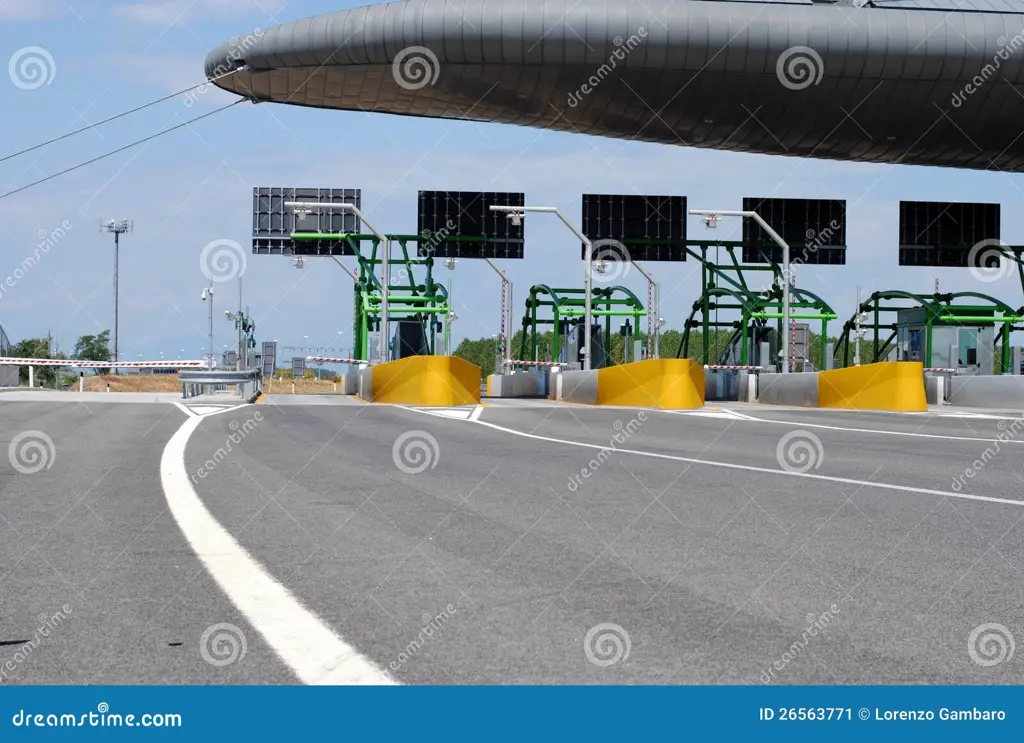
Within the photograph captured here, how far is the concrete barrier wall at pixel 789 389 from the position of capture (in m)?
32.8

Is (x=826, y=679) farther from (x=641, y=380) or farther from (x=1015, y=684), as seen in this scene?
(x=641, y=380)

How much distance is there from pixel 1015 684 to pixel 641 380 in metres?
26.5

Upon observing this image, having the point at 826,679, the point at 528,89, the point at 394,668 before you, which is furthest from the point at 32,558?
the point at 528,89

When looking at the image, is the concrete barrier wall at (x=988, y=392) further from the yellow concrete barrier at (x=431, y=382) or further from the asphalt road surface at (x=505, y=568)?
the asphalt road surface at (x=505, y=568)

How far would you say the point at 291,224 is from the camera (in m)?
61.8

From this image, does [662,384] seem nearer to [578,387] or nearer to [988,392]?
[578,387]

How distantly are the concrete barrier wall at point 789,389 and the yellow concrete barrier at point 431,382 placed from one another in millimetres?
7953

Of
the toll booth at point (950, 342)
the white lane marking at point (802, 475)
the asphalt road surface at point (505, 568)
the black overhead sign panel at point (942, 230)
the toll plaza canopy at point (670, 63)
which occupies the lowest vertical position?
the white lane marking at point (802, 475)

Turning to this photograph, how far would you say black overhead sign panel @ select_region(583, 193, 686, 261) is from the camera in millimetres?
61344

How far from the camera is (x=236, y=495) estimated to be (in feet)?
31.9

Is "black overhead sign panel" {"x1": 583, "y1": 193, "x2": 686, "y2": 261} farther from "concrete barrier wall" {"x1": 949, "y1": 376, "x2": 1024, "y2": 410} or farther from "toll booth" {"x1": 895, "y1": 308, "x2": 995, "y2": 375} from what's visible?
"concrete barrier wall" {"x1": 949, "y1": 376, "x2": 1024, "y2": 410}

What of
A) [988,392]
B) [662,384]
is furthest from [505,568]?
[988,392]
